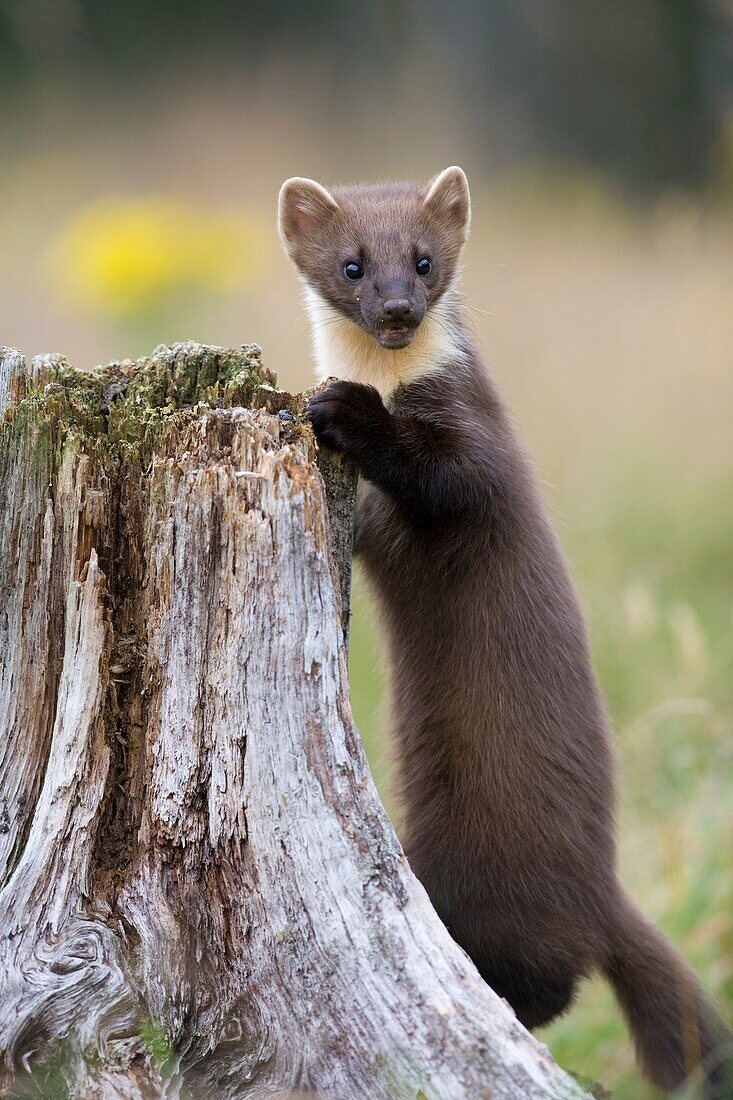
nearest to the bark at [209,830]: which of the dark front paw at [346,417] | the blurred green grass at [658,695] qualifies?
the dark front paw at [346,417]

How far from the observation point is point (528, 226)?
11125 millimetres

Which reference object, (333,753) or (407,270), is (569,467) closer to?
(407,270)

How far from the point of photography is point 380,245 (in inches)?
188

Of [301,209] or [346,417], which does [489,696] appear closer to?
[346,417]

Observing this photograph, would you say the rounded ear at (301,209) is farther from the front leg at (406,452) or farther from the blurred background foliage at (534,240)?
the front leg at (406,452)

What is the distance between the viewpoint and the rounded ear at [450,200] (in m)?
5.05

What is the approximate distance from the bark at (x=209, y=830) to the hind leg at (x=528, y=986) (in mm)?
1071

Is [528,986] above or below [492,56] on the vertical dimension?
below

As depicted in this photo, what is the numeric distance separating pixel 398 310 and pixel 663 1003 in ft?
8.63

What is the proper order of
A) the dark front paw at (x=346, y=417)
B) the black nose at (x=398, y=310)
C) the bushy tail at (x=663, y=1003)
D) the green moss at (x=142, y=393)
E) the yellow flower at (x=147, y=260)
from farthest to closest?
the yellow flower at (x=147, y=260) → the black nose at (x=398, y=310) → the bushy tail at (x=663, y=1003) → the dark front paw at (x=346, y=417) → the green moss at (x=142, y=393)

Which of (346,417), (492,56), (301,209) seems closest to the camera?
(346,417)

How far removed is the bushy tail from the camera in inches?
172

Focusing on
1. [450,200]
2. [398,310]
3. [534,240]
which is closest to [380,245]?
[398,310]

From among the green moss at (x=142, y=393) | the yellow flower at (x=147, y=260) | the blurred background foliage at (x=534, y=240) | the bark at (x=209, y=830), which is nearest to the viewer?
the bark at (x=209, y=830)
